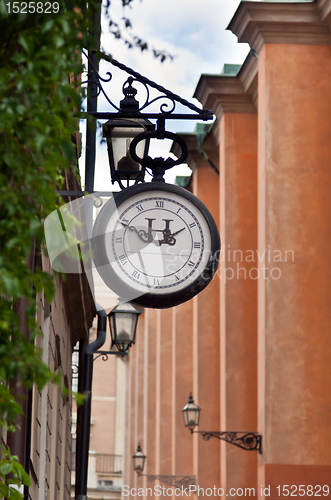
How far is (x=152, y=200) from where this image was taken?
4.39m

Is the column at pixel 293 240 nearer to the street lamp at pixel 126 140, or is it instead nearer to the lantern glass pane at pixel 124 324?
the lantern glass pane at pixel 124 324

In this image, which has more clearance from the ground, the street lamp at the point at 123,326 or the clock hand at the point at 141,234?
the street lamp at the point at 123,326

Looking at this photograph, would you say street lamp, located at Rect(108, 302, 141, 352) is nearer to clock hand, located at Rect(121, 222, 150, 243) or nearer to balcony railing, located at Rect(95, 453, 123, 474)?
clock hand, located at Rect(121, 222, 150, 243)

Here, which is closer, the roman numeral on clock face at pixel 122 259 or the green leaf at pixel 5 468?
the green leaf at pixel 5 468

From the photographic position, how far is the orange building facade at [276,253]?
13.3 meters

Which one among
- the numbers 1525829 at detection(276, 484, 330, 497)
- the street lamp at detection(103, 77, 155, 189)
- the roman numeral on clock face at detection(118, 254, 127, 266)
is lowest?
the numbers 1525829 at detection(276, 484, 330, 497)

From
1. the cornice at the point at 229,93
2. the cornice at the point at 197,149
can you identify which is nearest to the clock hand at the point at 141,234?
the cornice at the point at 229,93

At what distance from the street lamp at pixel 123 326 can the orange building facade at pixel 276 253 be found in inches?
122

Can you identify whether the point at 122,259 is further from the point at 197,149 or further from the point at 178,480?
the point at 178,480

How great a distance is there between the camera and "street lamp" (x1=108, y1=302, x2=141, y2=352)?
11211 mm

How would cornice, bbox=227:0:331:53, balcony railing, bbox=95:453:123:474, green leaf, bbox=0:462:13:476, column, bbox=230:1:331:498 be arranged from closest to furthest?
1. green leaf, bbox=0:462:13:476
2. column, bbox=230:1:331:498
3. cornice, bbox=227:0:331:53
4. balcony railing, bbox=95:453:123:474

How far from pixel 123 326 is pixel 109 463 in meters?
36.2

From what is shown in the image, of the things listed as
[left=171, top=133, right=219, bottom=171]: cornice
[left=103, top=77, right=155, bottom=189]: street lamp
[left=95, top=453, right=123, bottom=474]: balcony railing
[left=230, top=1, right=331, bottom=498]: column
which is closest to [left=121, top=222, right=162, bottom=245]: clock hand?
[left=103, top=77, right=155, bottom=189]: street lamp

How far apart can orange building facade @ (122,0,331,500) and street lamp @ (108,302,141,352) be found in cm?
310
